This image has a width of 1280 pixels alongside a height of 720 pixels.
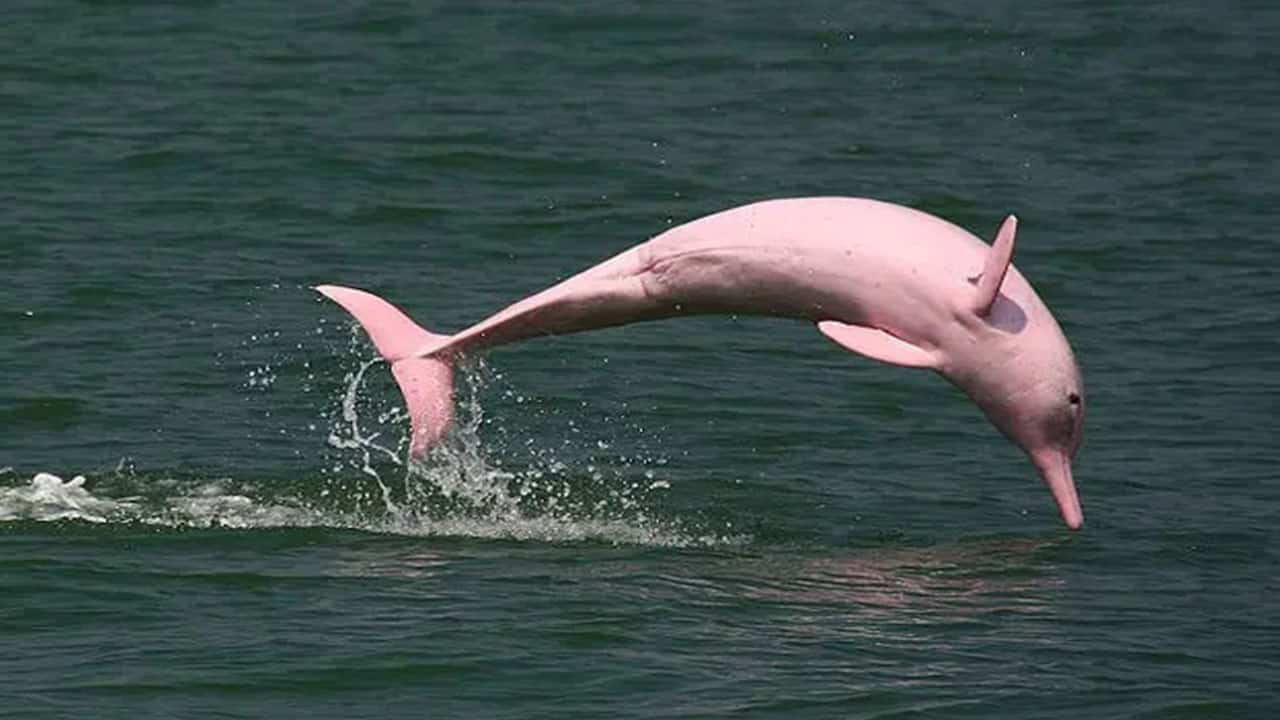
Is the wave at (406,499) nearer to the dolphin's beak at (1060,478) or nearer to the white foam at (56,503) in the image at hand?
the white foam at (56,503)

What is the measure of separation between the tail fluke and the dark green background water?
0.80 meters

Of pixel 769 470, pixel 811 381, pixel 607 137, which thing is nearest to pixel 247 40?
pixel 607 137

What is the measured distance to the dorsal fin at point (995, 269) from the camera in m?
16.0

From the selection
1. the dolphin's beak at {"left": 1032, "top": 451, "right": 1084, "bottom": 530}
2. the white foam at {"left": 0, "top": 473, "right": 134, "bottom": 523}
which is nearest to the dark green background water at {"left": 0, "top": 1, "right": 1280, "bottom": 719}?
the white foam at {"left": 0, "top": 473, "right": 134, "bottom": 523}

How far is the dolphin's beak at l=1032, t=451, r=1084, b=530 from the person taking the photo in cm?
1748

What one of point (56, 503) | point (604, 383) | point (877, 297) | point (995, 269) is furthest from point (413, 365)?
point (604, 383)

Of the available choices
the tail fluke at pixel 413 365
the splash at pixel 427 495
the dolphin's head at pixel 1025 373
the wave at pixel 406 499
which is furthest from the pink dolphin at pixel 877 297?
the wave at pixel 406 499

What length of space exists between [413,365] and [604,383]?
541 cm

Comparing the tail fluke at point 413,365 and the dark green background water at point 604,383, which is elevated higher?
the tail fluke at point 413,365

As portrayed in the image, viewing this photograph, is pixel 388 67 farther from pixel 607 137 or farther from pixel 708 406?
pixel 708 406

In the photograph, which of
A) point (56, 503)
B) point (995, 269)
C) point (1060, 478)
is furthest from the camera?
point (56, 503)

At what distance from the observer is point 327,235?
28328 mm

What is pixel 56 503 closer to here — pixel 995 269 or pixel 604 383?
pixel 604 383

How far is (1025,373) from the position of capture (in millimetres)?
17281
